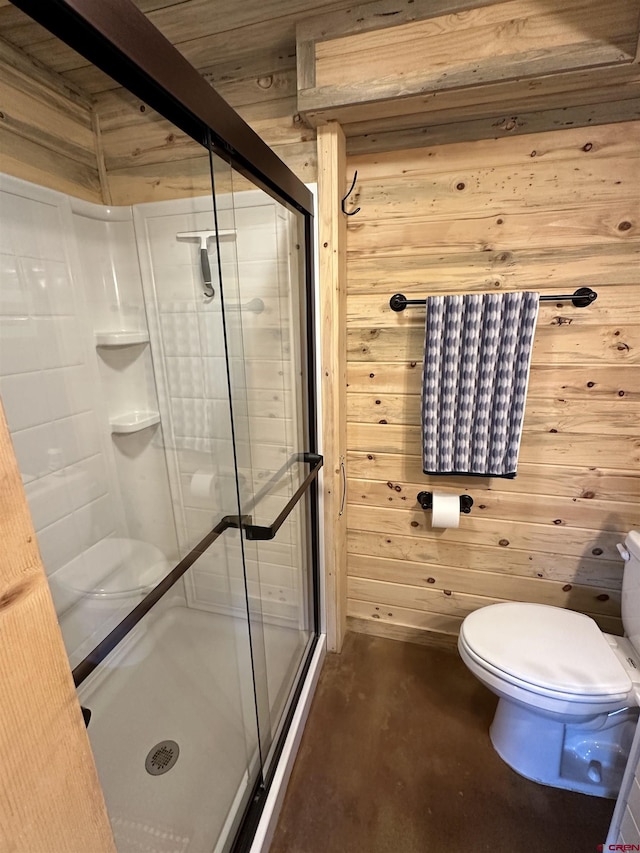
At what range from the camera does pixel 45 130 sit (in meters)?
1.38

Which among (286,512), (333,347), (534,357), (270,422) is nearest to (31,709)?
(286,512)

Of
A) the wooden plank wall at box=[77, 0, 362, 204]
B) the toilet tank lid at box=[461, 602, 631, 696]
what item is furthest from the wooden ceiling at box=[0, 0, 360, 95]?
the toilet tank lid at box=[461, 602, 631, 696]

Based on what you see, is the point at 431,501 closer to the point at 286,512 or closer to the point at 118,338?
the point at 286,512

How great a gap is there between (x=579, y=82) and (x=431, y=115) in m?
0.41

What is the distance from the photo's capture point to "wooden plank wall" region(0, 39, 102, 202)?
127 centimetres

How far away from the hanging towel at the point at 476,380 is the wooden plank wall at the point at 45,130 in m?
1.35

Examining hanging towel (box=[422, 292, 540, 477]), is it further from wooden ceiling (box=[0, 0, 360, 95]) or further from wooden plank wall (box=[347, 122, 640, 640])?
wooden ceiling (box=[0, 0, 360, 95])

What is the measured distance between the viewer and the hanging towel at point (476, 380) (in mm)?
1383

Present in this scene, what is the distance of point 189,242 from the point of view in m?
1.38

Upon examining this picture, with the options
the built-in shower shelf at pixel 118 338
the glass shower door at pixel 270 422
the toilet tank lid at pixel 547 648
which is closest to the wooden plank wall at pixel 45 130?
the built-in shower shelf at pixel 118 338

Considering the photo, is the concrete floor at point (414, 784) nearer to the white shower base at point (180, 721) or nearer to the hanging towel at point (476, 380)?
the white shower base at point (180, 721)

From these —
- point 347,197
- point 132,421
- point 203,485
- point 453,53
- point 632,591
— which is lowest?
point 632,591

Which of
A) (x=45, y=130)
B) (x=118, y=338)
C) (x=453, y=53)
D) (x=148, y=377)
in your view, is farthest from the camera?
(x=148, y=377)

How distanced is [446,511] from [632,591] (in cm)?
62
